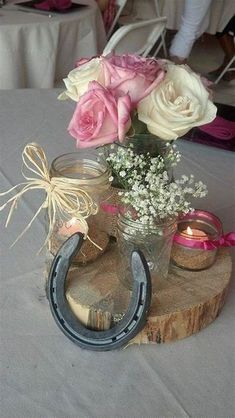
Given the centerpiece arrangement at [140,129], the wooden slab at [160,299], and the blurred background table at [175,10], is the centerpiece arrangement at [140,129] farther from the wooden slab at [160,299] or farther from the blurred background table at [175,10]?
the blurred background table at [175,10]

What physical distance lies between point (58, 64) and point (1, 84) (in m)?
0.29

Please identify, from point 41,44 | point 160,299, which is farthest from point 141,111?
point 41,44

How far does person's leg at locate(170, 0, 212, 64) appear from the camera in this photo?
3.27m

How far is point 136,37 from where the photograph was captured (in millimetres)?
1911

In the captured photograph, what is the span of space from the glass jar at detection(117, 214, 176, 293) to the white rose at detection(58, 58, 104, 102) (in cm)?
15

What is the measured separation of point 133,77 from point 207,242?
23 cm

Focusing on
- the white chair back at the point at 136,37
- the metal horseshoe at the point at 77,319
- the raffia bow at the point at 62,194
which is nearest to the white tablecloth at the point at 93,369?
the metal horseshoe at the point at 77,319

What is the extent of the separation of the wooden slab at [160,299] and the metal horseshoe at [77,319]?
0.01 meters

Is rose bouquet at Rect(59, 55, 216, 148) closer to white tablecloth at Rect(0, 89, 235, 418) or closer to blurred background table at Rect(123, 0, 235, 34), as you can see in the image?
white tablecloth at Rect(0, 89, 235, 418)

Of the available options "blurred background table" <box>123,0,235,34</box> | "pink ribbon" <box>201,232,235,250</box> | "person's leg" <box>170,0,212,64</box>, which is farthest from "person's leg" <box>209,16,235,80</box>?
"pink ribbon" <box>201,232,235,250</box>

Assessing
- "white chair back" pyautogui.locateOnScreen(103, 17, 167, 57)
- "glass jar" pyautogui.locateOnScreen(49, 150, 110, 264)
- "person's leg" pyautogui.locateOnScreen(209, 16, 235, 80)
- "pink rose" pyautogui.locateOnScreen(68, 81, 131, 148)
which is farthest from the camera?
"person's leg" pyautogui.locateOnScreen(209, 16, 235, 80)

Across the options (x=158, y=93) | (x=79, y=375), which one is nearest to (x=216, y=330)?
(x=79, y=375)

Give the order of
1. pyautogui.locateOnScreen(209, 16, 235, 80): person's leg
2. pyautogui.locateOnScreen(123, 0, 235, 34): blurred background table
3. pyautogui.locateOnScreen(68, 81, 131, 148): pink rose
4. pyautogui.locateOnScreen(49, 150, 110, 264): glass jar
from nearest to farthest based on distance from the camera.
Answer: pyautogui.locateOnScreen(68, 81, 131, 148): pink rose, pyautogui.locateOnScreen(49, 150, 110, 264): glass jar, pyautogui.locateOnScreen(123, 0, 235, 34): blurred background table, pyautogui.locateOnScreen(209, 16, 235, 80): person's leg

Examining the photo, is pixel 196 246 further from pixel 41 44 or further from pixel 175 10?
pixel 175 10
